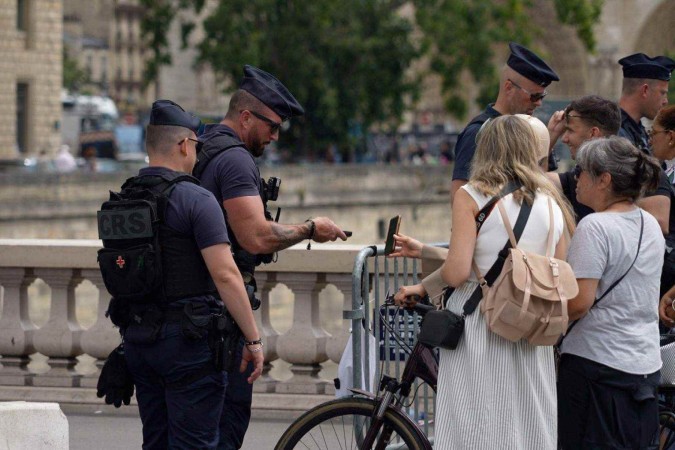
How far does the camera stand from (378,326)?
696 centimetres

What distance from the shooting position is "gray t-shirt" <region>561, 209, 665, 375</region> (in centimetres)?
553

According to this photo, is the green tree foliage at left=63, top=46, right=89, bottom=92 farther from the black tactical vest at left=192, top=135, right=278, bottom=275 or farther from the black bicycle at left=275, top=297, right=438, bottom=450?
the black bicycle at left=275, top=297, right=438, bottom=450

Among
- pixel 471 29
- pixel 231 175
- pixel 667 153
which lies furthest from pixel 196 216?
pixel 471 29

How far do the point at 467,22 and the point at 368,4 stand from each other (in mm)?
3054

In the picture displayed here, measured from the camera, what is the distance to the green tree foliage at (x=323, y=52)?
41.1m

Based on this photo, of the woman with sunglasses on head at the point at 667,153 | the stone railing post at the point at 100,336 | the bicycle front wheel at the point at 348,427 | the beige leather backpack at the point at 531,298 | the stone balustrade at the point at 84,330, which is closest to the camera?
the beige leather backpack at the point at 531,298

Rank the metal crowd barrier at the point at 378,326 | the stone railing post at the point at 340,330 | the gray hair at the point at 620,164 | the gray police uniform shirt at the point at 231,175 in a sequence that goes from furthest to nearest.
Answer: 1. the stone railing post at the point at 340,330
2. the metal crowd barrier at the point at 378,326
3. the gray police uniform shirt at the point at 231,175
4. the gray hair at the point at 620,164

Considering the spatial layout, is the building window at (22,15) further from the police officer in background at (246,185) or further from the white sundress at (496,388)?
the white sundress at (496,388)

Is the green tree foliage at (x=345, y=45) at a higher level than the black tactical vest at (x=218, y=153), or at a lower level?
higher

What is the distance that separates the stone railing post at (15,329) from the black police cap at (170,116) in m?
3.79

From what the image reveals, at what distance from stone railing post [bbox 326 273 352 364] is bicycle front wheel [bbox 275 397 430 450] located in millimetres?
2570

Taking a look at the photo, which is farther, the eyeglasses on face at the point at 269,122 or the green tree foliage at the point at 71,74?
the green tree foliage at the point at 71,74

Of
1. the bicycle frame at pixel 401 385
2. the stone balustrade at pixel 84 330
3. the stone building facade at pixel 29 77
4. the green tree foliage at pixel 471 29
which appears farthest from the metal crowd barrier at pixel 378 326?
the stone building facade at pixel 29 77

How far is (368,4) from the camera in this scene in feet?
140
